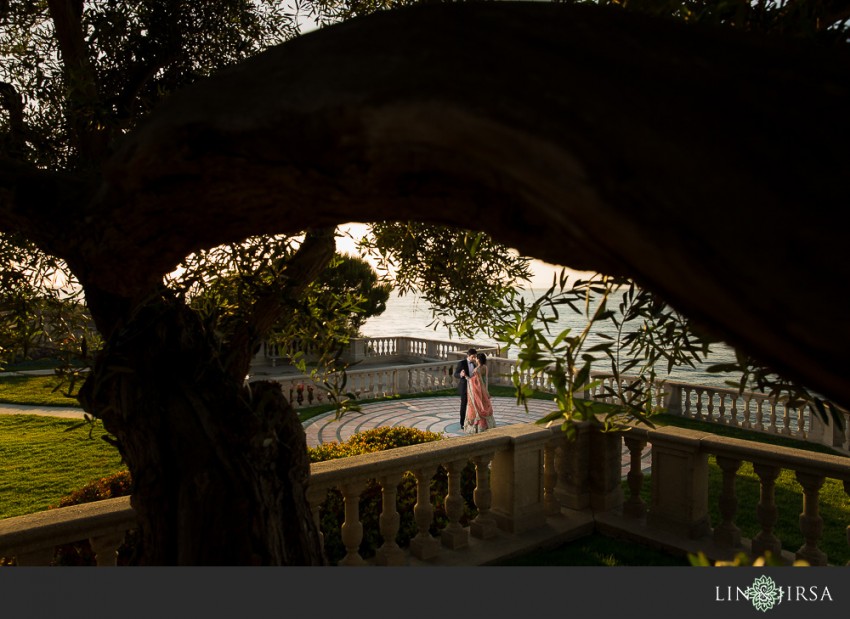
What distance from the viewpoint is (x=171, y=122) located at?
1.37 meters

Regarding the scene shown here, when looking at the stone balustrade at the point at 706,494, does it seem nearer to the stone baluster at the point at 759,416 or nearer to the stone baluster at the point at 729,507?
the stone baluster at the point at 729,507

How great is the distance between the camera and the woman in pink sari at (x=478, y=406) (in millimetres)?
15320

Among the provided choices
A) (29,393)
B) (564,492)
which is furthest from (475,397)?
(29,393)

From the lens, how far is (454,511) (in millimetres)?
5926

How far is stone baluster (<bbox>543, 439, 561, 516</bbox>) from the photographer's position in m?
7.05

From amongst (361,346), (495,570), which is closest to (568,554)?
(495,570)

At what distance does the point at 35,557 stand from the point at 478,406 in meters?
12.6

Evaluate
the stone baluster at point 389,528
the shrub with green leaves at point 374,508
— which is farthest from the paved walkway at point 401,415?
the stone baluster at point 389,528

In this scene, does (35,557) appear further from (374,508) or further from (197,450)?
(374,508)

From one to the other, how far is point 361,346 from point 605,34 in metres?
30.9

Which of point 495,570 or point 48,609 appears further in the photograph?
point 495,570

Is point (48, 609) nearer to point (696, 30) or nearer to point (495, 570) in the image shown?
point (495, 570)

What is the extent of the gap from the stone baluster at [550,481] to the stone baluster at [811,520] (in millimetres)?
2593

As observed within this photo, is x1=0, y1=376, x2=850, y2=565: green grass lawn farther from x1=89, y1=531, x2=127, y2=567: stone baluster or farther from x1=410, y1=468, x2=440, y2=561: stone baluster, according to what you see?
x1=410, y1=468, x2=440, y2=561: stone baluster
